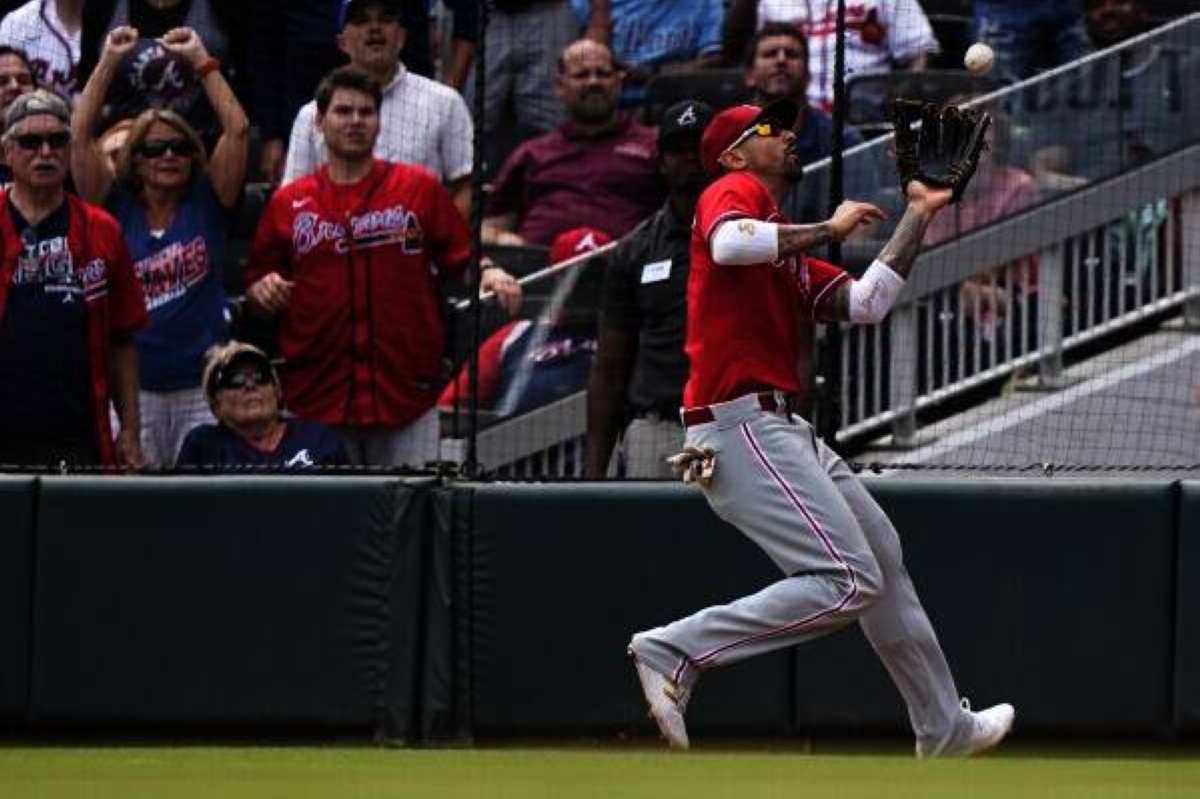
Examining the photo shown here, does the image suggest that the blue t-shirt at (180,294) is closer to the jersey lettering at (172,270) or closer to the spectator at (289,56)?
the jersey lettering at (172,270)

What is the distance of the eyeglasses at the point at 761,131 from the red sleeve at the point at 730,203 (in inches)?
6.6

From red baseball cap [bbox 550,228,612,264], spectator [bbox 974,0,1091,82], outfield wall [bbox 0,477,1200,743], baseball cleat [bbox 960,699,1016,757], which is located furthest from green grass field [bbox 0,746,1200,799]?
spectator [bbox 974,0,1091,82]

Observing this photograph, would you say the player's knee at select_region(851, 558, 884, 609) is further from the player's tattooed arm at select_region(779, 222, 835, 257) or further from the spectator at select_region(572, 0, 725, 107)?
the spectator at select_region(572, 0, 725, 107)

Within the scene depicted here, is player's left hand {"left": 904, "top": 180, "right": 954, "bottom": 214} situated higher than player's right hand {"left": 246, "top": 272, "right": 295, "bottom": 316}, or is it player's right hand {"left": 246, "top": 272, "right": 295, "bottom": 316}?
player's left hand {"left": 904, "top": 180, "right": 954, "bottom": 214}

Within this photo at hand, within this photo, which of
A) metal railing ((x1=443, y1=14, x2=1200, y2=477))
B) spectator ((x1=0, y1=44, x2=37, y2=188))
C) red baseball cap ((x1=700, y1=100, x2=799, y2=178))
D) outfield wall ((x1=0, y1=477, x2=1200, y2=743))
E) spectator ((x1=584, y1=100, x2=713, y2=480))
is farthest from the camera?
spectator ((x1=0, y1=44, x2=37, y2=188))

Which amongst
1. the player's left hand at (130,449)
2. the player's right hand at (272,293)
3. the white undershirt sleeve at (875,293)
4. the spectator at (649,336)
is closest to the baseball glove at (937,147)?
the white undershirt sleeve at (875,293)

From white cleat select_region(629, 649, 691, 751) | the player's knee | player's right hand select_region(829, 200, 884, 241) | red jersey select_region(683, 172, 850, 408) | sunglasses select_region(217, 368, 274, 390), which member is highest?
player's right hand select_region(829, 200, 884, 241)

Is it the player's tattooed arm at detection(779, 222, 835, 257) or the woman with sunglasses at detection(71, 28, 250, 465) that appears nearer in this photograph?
the player's tattooed arm at detection(779, 222, 835, 257)

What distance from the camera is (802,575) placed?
8.29 m

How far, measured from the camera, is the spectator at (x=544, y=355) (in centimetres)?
1077

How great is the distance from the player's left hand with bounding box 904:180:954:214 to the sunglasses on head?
0.50m

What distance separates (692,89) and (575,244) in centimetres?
122

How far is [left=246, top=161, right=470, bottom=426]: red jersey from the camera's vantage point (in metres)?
10.6

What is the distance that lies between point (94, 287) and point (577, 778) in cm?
383
